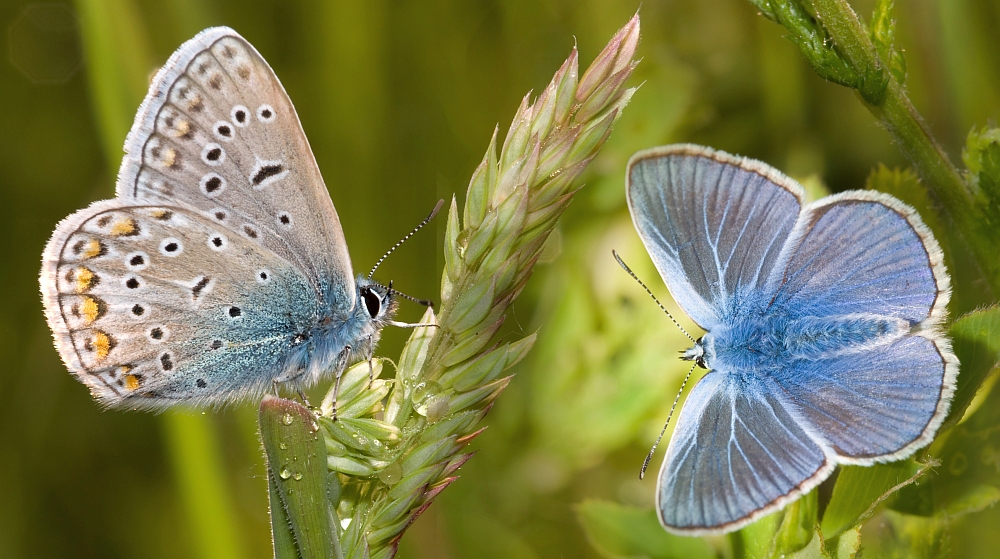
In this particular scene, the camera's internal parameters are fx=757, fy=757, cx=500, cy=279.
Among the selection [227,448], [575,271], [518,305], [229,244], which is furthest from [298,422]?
[518,305]

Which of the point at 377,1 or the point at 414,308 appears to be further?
the point at 377,1

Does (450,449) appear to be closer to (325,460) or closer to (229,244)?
(325,460)

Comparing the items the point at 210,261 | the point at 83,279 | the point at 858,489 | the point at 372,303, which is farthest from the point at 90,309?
the point at 858,489

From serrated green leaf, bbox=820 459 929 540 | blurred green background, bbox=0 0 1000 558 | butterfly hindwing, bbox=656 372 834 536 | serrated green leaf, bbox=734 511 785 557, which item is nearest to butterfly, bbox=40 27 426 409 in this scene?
blurred green background, bbox=0 0 1000 558

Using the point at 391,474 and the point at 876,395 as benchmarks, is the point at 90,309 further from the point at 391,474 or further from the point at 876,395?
the point at 876,395

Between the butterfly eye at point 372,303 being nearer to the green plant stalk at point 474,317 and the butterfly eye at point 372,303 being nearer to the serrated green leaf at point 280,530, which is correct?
the green plant stalk at point 474,317

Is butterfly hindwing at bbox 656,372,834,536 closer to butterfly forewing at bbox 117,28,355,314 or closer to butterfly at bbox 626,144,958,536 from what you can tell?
butterfly at bbox 626,144,958,536
